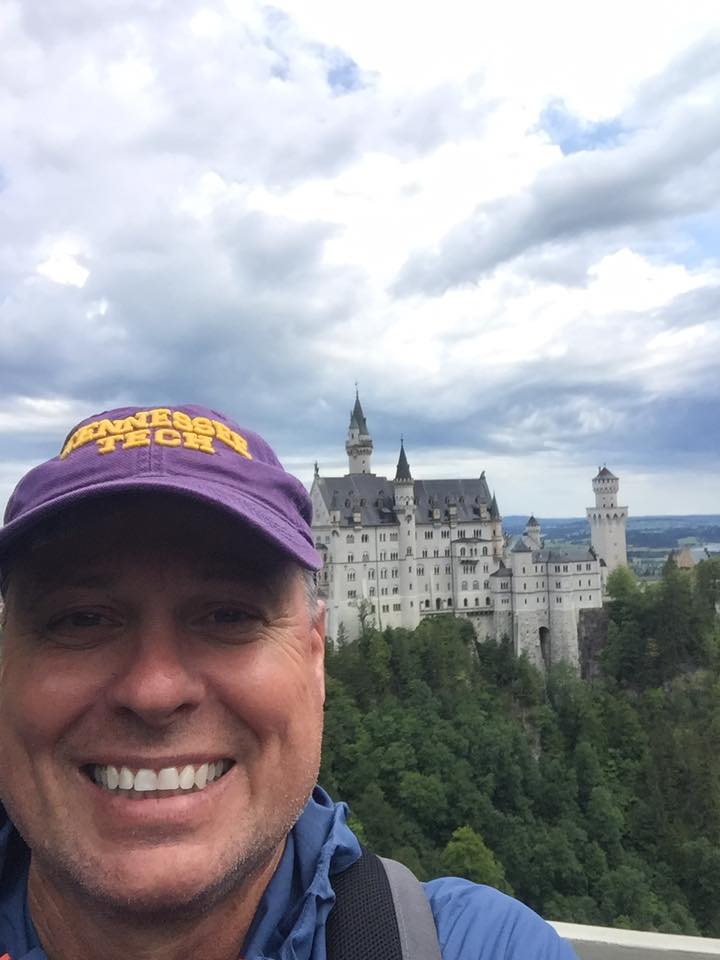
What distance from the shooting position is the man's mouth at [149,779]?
1636 millimetres

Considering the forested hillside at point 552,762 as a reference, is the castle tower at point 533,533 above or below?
above

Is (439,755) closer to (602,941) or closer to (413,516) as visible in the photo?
(413,516)

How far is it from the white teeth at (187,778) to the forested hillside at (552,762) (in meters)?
22.6

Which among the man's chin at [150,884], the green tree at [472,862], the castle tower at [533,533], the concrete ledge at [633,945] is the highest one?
the castle tower at [533,533]

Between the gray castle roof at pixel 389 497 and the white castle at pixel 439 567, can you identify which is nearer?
the white castle at pixel 439 567

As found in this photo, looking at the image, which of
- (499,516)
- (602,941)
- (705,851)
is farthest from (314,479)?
(602,941)

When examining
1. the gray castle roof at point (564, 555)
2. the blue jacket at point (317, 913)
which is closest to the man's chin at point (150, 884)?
the blue jacket at point (317, 913)

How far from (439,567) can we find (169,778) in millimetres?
48802

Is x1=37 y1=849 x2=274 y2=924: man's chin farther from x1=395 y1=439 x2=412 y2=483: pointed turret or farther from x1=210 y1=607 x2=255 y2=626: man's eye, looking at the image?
x1=395 y1=439 x2=412 y2=483: pointed turret

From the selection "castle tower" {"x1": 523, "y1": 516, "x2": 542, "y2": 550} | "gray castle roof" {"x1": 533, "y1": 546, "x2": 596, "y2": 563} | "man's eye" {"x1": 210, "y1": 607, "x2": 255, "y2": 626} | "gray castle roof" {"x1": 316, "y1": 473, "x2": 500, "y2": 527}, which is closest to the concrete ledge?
"man's eye" {"x1": 210, "y1": 607, "x2": 255, "y2": 626}

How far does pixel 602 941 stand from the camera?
279 centimetres

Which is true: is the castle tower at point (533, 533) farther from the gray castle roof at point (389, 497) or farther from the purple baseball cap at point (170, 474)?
the purple baseball cap at point (170, 474)

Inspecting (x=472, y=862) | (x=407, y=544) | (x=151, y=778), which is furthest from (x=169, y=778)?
(x=407, y=544)

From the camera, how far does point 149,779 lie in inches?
64.8
